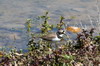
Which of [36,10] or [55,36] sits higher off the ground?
[55,36]

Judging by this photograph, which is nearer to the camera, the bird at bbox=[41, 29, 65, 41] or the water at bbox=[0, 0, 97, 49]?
the bird at bbox=[41, 29, 65, 41]

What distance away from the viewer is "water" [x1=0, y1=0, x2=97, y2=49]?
8.20 meters

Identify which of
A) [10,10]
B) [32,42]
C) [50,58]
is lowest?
[10,10]

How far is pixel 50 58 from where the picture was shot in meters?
3.38

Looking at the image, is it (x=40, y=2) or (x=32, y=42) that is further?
(x=40, y=2)

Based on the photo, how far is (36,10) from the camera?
8961 mm

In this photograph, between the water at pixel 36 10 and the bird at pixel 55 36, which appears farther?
the water at pixel 36 10

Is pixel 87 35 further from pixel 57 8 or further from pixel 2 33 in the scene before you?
pixel 57 8

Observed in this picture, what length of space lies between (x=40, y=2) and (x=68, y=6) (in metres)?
0.80

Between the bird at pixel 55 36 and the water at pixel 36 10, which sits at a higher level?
the bird at pixel 55 36

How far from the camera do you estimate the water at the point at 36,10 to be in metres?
8.20

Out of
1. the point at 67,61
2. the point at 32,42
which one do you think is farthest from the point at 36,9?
the point at 67,61

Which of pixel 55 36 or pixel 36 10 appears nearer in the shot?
pixel 55 36

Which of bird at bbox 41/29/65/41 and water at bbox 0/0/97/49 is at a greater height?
bird at bbox 41/29/65/41
